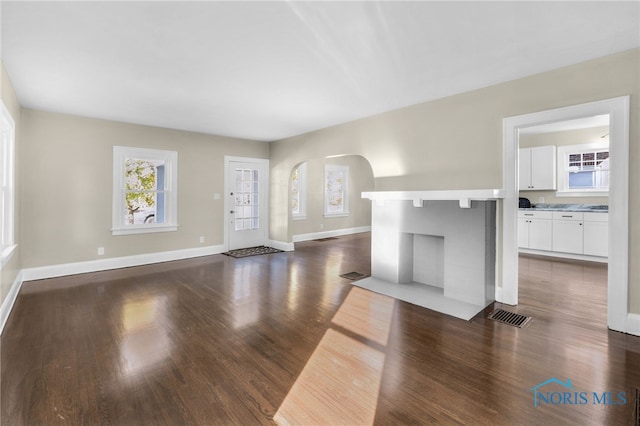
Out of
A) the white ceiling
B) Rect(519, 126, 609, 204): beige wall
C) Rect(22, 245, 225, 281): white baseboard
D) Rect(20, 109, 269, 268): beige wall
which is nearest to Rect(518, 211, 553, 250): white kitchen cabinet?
Rect(519, 126, 609, 204): beige wall

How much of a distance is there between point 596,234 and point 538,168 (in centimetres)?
184

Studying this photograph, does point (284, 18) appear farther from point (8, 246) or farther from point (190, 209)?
point (190, 209)

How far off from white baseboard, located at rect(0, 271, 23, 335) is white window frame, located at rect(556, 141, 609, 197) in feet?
30.0

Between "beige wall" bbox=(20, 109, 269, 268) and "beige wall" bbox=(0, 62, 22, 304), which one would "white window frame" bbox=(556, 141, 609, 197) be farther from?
"beige wall" bbox=(0, 62, 22, 304)

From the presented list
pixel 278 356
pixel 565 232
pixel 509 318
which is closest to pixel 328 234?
pixel 565 232

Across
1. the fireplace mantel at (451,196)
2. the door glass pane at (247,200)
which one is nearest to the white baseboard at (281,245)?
the door glass pane at (247,200)

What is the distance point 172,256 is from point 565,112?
6378mm

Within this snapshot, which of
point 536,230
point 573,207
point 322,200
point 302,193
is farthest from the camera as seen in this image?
point 322,200

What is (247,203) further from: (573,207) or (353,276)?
(573,207)

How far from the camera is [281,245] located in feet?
22.9

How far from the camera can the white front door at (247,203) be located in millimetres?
6711

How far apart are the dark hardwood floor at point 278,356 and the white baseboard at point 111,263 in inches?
19.1

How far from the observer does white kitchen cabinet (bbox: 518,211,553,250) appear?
19.6ft

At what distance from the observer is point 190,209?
6082mm
